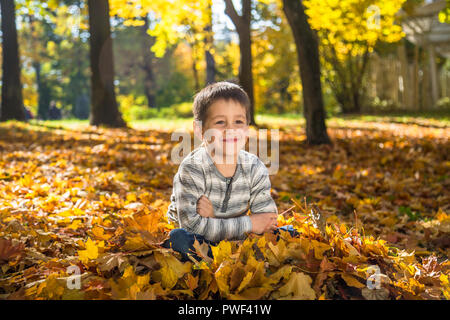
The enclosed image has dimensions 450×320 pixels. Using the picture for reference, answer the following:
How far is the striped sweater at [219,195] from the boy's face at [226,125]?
0.38ft

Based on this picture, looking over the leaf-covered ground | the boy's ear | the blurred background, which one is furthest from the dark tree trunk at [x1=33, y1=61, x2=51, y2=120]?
the boy's ear

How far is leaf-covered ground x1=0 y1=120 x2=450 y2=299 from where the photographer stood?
185 centimetres

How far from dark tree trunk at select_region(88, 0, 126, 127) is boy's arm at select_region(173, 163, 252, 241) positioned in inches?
364

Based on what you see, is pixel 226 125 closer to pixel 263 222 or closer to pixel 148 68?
pixel 263 222

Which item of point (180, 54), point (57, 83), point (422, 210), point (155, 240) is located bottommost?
point (422, 210)

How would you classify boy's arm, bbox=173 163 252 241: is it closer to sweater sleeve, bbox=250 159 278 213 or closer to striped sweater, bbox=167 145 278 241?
striped sweater, bbox=167 145 278 241

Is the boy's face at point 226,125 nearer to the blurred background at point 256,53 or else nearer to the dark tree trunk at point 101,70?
the blurred background at point 256,53

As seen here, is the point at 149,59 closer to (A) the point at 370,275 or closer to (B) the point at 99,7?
(B) the point at 99,7

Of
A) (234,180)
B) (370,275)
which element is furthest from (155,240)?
(370,275)

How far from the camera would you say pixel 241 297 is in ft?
5.66

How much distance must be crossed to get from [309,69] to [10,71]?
9517 millimetres

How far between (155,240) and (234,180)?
1.79 feet

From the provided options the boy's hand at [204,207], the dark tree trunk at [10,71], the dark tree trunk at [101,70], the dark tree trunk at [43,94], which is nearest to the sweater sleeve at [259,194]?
the boy's hand at [204,207]

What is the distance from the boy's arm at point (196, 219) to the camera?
7.22 ft
